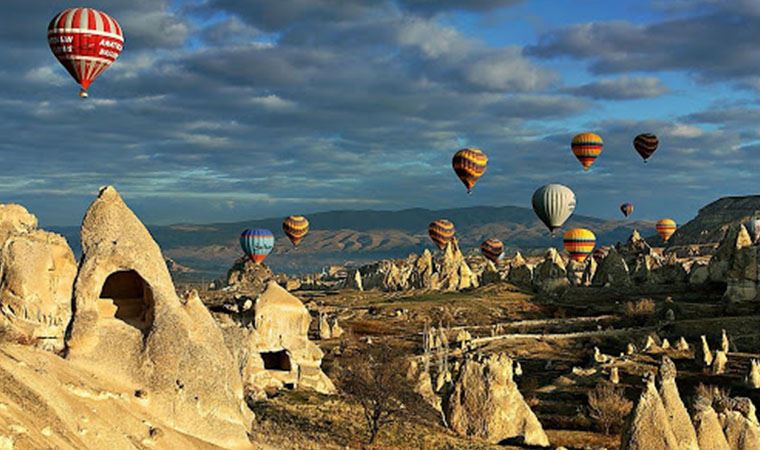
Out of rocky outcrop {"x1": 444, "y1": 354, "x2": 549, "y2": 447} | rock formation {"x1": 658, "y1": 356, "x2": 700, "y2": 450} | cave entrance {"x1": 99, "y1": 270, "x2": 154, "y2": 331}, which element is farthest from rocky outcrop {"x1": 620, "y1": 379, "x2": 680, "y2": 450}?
cave entrance {"x1": 99, "y1": 270, "x2": 154, "y2": 331}

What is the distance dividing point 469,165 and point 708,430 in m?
77.2

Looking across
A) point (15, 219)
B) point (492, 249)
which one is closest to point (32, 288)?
point (15, 219)

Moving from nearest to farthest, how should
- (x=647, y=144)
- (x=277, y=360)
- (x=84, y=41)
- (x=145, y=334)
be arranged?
(x=145, y=334)
(x=277, y=360)
(x=84, y=41)
(x=647, y=144)

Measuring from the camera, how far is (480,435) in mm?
36781

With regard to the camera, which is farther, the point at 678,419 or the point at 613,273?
the point at 613,273

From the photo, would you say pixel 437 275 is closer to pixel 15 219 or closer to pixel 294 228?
pixel 294 228

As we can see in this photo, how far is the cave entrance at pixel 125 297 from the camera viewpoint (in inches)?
827

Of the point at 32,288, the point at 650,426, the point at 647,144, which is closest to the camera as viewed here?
the point at 650,426

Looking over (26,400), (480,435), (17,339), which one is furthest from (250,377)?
→ (26,400)

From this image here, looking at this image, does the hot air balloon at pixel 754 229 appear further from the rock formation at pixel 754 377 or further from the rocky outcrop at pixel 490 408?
the rocky outcrop at pixel 490 408

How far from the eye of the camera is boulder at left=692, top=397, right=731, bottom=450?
30.5 m

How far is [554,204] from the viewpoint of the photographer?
108 metres

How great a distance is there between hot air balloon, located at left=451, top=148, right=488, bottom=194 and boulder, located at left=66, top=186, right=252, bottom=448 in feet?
283

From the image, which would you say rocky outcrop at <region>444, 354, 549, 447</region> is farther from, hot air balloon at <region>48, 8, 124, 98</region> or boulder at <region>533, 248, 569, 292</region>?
boulder at <region>533, 248, 569, 292</region>
